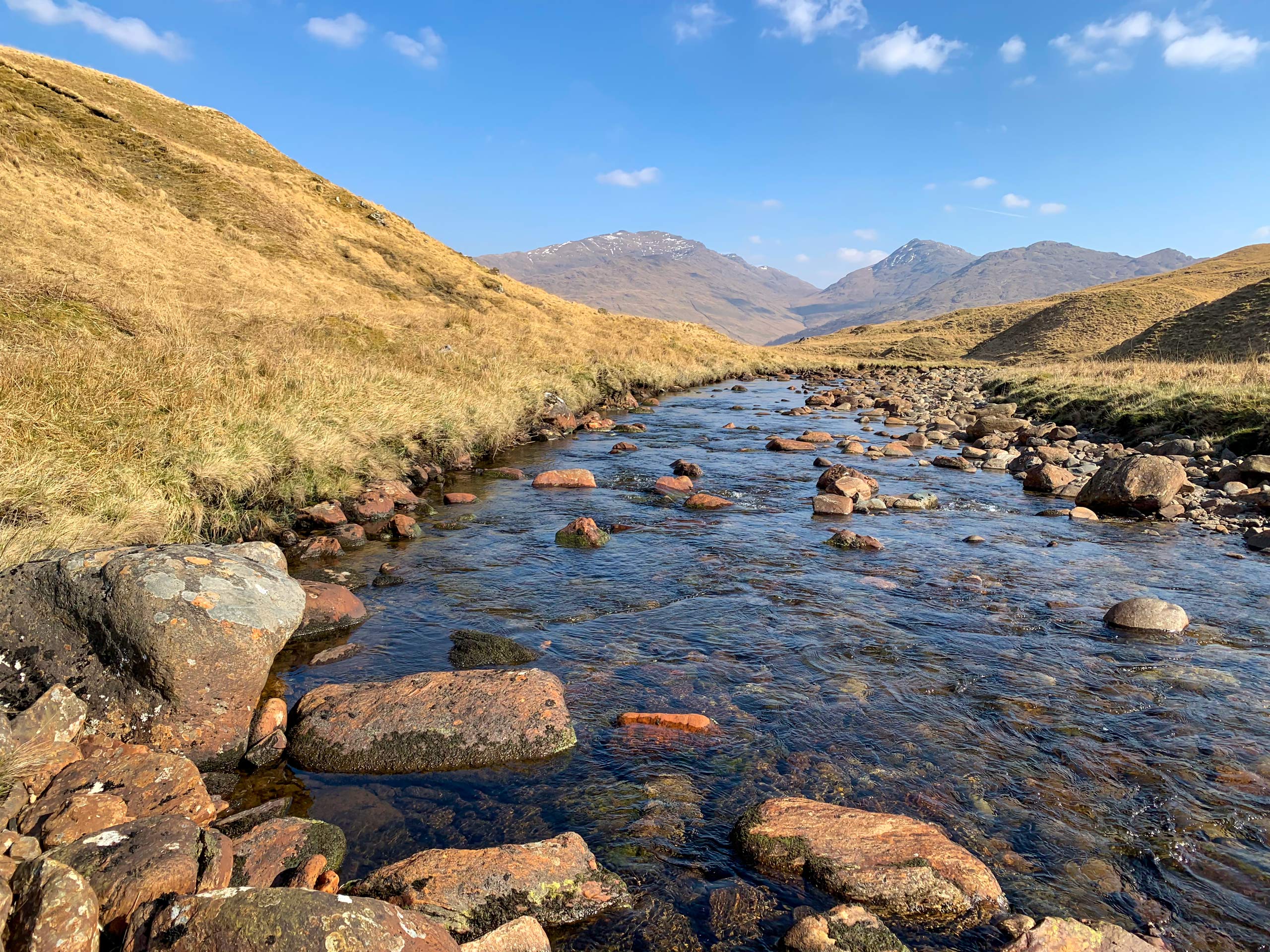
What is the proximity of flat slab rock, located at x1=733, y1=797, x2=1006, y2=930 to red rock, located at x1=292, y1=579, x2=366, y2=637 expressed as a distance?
4.73 metres

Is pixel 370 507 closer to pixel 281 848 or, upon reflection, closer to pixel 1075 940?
pixel 281 848

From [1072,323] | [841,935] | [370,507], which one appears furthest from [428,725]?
[1072,323]

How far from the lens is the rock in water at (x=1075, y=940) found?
3354 mm

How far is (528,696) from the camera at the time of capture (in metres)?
A: 5.49

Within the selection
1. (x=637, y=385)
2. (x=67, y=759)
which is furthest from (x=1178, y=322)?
(x=67, y=759)

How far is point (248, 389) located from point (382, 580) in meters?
5.34

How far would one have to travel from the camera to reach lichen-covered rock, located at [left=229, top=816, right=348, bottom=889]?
3.66m

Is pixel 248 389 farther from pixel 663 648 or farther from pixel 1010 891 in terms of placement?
pixel 1010 891

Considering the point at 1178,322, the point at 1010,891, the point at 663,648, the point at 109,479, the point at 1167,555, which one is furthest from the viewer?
the point at 1178,322

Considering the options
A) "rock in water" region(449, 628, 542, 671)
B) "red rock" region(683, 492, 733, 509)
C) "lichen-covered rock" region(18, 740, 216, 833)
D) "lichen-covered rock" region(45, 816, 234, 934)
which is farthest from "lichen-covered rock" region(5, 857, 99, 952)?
"red rock" region(683, 492, 733, 509)

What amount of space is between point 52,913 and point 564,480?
38.1ft

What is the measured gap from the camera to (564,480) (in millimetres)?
14258

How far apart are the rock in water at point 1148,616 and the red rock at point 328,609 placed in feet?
26.5

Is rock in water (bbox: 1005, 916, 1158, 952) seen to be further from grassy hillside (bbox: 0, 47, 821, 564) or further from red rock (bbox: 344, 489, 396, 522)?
red rock (bbox: 344, 489, 396, 522)
